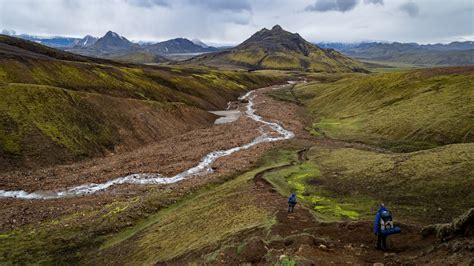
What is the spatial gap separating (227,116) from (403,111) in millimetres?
54779

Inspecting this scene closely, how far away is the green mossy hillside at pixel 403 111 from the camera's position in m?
72.4

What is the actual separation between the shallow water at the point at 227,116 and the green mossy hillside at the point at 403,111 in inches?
1011

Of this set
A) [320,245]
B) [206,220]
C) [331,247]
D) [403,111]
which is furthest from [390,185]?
[403,111]

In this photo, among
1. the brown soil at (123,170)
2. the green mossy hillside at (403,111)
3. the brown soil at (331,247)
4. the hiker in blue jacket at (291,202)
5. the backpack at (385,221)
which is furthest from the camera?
the green mossy hillside at (403,111)

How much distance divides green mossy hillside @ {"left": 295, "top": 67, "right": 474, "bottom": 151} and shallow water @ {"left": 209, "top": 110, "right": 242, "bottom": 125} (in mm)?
25692

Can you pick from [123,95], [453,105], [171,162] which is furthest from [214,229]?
[123,95]

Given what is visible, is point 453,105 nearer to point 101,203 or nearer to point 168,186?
point 168,186

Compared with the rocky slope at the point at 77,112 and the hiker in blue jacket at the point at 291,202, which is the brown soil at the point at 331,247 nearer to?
the hiker in blue jacket at the point at 291,202

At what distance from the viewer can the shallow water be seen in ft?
370

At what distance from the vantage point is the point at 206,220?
37.8m

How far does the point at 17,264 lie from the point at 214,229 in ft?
58.9

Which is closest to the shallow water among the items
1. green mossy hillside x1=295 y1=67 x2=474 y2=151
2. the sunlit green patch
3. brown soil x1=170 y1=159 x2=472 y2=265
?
green mossy hillside x1=295 y1=67 x2=474 y2=151

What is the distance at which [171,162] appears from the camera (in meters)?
66.9

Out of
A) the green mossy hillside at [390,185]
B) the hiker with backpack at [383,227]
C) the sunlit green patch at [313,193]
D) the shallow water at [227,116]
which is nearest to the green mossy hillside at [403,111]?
the green mossy hillside at [390,185]
